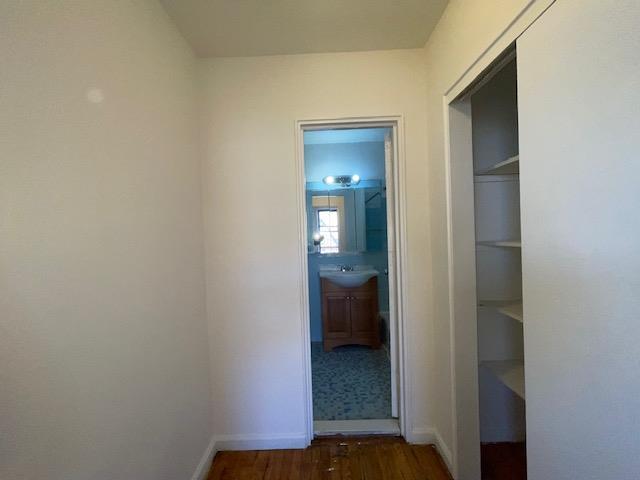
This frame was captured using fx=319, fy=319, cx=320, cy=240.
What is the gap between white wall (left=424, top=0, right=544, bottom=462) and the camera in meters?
1.41

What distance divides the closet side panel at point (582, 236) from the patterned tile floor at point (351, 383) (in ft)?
5.05

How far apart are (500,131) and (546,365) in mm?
1533

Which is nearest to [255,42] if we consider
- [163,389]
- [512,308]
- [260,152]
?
[260,152]

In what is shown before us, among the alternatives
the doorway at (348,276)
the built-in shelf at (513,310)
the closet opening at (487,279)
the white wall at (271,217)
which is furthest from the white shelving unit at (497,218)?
the doorway at (348,276)

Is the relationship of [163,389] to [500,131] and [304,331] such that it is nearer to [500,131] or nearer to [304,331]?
[304,331]

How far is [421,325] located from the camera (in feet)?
6.76

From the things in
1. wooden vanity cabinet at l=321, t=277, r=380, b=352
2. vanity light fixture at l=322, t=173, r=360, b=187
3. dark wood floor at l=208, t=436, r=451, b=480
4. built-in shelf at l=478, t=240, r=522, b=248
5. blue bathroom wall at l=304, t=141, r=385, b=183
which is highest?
blue bathroom wall at l=304, t=141, r=385, b=183

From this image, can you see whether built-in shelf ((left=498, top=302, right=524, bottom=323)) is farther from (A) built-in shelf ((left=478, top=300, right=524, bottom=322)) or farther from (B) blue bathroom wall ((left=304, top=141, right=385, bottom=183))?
(B) blue bathroom wall ((left=304, top=141, right=385, bottom=183))

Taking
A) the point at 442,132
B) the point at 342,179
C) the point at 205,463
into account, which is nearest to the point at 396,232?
the point at 442,132

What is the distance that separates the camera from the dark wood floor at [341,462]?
1.82 m

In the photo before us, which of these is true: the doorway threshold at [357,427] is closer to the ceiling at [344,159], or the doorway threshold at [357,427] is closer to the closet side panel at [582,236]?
the closet side panel at [582,236]

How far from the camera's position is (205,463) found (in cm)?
186

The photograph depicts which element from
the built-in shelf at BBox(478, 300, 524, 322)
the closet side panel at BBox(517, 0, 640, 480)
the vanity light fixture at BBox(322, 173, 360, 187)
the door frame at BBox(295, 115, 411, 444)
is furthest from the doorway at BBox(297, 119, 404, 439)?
the closet side panel at BBox(517, 0, 640, 480)

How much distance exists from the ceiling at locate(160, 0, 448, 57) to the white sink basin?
2185 millimetres
